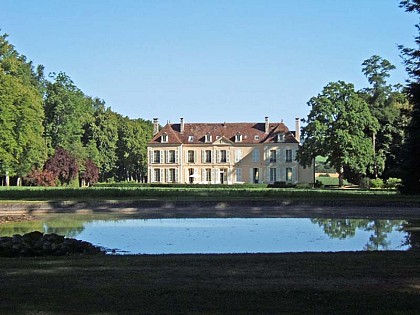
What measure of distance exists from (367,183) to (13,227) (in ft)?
120

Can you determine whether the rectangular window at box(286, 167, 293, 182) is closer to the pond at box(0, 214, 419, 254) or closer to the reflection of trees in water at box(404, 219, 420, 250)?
the pond at box(0, 214, 419, 254)

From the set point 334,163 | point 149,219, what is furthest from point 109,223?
point 334,163

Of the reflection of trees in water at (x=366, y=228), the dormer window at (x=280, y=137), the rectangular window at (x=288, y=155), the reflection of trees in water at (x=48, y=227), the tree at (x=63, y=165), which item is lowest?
the reflection of trees in water at (x=366, y=228)

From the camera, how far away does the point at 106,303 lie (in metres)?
6.02

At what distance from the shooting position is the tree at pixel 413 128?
17.8 m

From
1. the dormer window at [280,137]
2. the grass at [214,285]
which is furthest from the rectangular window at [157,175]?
the grass at [214,285]

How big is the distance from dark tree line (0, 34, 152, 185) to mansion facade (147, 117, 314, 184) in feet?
23.1

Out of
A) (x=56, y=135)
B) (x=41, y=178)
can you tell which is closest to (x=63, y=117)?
(x=56, y=135)

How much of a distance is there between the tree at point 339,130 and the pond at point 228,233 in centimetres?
2785

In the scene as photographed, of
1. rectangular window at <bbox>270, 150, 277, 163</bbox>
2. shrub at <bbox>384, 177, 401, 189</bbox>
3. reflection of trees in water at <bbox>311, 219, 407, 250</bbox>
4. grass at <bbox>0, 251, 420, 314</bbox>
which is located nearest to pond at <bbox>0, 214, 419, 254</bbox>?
reflection of trees in water at <bbox>311, 219, 407, 250</bbox>

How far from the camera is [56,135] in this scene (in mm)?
59562

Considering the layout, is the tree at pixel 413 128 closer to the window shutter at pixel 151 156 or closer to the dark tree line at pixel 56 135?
the dark tree line at pixel 56 135

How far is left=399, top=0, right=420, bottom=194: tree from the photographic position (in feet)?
58.4

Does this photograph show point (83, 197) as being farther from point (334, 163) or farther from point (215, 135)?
point (215, 135)
